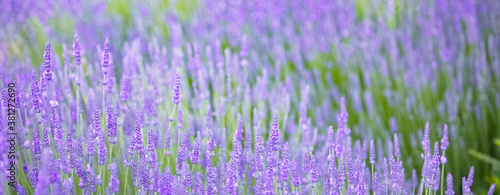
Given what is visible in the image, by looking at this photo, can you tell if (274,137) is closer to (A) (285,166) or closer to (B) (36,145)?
(A) (285,166)

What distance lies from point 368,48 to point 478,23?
0.74 m

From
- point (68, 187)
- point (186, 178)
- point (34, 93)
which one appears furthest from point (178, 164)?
point (34, 93)

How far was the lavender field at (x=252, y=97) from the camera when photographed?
5.79 feet

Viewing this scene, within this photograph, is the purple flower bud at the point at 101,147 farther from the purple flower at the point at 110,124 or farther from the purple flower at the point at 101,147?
the purple flower at the point at 110,124

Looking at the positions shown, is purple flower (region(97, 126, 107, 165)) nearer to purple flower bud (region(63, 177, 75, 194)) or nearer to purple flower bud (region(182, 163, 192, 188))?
purple flower bud (region(63, 177, 75, 194))

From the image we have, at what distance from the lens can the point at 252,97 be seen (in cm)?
293

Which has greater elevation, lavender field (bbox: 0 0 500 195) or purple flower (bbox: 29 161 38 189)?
lavender field (bbox: 0 0 500 195)

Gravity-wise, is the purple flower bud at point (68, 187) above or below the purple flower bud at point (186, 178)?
below

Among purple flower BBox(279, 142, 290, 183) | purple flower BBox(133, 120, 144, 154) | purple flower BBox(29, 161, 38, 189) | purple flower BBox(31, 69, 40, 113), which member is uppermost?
purple flower BBox(31, 69, 40, 113)

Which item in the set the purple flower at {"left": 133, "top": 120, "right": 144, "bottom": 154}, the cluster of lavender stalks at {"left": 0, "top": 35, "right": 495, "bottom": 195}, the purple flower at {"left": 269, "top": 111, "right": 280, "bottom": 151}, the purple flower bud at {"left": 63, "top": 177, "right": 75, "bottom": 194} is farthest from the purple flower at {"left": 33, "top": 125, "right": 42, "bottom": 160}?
the purple flower at {"left": 269, "top": 111, "right": 280, "bottom": 151}

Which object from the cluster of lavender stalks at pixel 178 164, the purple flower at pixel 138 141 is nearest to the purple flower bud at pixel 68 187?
the cluster of lavender stalks at pixel 178 164

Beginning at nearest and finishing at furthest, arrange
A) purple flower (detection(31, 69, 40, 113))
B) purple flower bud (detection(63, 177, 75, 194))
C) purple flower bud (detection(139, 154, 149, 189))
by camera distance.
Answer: purple flower bud (detection(63, 177, 75, 194)) < purple flower bud (detection(139, 154, 149, 189)) < purple flower (detection(31, 69, 40, 113))

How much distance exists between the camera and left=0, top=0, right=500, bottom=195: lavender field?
5.79ft

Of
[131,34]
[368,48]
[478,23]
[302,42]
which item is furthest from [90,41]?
[478,23]
